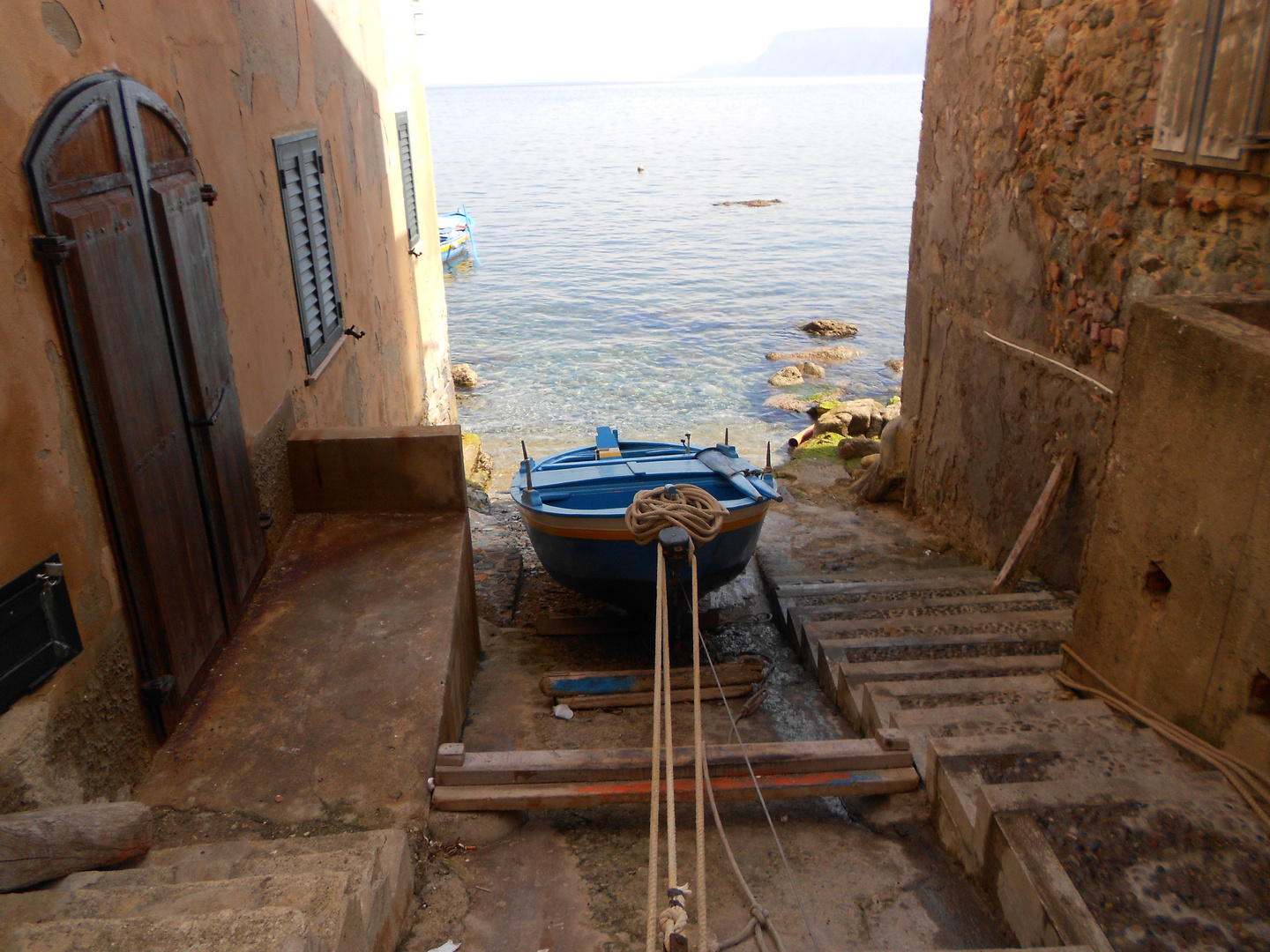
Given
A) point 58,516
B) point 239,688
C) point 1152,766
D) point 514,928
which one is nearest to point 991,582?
point 1152,766

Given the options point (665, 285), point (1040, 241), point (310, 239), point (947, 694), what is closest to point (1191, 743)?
point (947, 694)

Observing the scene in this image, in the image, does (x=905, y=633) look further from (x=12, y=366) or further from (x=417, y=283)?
(x=417, y=283)

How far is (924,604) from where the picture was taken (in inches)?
233

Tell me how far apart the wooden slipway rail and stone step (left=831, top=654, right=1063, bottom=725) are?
70cm

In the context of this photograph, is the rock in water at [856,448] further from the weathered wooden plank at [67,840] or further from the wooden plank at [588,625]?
the weathered wooden plank at [67,840]

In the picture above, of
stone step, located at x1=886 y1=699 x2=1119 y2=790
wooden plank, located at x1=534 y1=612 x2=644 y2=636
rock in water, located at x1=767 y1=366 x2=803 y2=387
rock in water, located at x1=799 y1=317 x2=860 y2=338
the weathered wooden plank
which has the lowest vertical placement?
rock in water, located at x1=767 y1=366 x2=803 y2=387

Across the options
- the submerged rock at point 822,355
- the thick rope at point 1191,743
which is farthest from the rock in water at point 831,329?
the thick rope at point 1191,743

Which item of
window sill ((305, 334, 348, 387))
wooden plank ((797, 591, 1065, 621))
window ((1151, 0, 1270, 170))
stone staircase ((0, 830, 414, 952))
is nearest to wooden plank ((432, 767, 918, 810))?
stone staircase ((0, 830, 414, 952))

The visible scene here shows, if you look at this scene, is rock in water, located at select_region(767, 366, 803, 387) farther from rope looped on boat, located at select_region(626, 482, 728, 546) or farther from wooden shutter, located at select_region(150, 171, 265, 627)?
wooden shutter, located at select_region(150, 171, 265, 627)

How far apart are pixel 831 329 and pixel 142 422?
21.2 meters

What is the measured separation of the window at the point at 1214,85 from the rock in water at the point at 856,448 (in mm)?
8049

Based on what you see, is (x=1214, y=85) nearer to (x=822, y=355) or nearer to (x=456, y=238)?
(x=822, y=355)

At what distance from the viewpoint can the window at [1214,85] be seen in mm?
4008

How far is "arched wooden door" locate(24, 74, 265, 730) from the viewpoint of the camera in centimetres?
308
